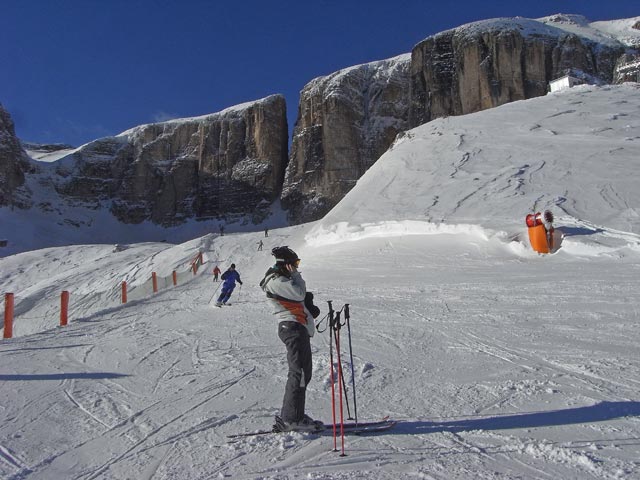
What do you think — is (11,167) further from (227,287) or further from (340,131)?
(227,287)

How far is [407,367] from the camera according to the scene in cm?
566

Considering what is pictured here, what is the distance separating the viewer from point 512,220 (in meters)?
16.2

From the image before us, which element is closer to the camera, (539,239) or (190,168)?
(539,239)

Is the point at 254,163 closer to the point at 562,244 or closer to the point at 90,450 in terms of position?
the point at 562,244

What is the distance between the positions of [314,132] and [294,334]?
76140 mm

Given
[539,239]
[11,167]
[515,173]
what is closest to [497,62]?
[515,173]

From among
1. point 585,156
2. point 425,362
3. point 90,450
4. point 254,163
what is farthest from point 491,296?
point 254,163

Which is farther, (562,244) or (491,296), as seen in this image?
(562,244)

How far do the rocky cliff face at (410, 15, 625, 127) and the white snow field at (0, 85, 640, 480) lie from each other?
50.1 metres

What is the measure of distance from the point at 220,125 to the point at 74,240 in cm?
3196

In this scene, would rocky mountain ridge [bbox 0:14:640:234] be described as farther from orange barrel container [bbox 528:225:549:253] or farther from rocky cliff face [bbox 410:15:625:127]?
orange barrel container [bbox 528:225:549:253]

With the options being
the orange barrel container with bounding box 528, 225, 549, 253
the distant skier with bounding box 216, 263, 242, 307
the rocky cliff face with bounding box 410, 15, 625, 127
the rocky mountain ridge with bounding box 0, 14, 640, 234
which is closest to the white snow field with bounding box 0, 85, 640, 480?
the orange barrel container with bounding box 528, 225, 549, 253

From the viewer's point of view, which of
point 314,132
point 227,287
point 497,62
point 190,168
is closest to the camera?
point 227,287

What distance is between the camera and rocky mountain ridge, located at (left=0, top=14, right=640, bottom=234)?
6494cm
